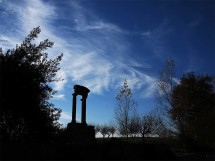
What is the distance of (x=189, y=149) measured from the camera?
3297cm

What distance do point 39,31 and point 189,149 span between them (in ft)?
74.9

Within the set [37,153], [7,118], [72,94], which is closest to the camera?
[37,153]

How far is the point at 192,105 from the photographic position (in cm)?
3666

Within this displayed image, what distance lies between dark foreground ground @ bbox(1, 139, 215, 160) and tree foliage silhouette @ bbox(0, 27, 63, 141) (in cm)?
213

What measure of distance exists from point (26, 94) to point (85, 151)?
4123 millimetres

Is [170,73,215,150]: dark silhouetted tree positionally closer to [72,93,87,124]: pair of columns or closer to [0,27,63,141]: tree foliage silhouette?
[72,93,87,124]: pair of columns

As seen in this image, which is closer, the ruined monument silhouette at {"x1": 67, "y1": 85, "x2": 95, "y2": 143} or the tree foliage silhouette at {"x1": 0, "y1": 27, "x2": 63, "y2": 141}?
the tree foliage silhouette at {"x1": 0, "y1": 27, "x2": 63, "y2": 141}

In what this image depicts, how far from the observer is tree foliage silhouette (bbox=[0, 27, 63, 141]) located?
14.5 m

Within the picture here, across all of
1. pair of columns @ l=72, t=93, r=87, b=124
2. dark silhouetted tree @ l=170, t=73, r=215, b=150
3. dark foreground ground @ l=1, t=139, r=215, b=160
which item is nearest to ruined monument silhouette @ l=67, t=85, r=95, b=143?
pair of columns @ l=72, t=93, r=87, b=124

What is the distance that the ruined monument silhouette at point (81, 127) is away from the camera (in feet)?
73.9

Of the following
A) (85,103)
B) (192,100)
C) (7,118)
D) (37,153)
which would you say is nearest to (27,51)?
(7,118)

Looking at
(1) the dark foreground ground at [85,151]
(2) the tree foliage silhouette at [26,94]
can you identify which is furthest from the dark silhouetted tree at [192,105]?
(2) the tree foliage silhouette at [26,94]

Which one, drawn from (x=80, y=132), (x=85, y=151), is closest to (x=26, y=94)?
(x=85, y=151)

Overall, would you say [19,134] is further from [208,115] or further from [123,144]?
[208,115]
